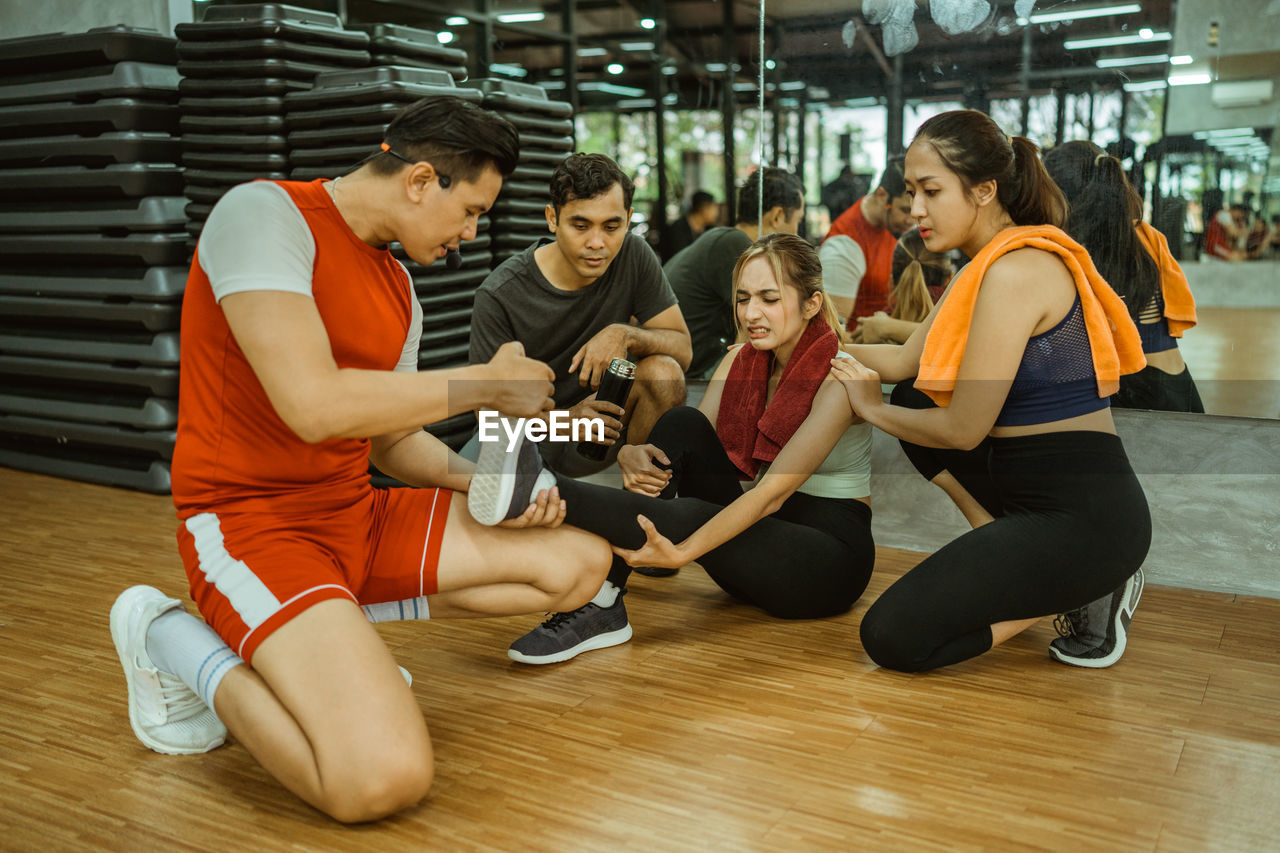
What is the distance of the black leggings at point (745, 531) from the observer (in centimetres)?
221

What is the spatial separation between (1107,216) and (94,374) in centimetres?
344

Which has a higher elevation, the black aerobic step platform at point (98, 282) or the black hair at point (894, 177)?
the black hair at point (894, 177)

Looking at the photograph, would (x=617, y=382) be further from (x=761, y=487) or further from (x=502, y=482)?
(x=502, y=482)

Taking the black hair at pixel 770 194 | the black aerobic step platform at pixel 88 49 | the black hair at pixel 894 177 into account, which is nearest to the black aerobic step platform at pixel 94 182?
the black aerobic step platform at pixel 88 49

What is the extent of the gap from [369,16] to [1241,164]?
332cm

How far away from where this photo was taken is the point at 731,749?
189cm

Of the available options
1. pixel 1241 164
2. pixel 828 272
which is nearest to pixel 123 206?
pixel 828 272

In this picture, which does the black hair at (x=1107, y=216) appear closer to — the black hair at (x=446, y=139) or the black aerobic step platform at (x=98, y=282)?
the black hair at (x=446, y=139)

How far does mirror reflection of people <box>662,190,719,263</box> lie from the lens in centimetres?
354

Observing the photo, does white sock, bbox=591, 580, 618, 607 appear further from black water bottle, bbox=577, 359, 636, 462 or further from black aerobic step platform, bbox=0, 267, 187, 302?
black aerobic step platform, bbox=0, 267, 187, 302

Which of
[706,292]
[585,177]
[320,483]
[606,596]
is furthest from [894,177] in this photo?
[320,483]

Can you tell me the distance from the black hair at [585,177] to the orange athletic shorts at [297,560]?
967 millimetres

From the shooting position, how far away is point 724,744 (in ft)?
6.26

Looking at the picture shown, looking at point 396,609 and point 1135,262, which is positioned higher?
point 1135,262
